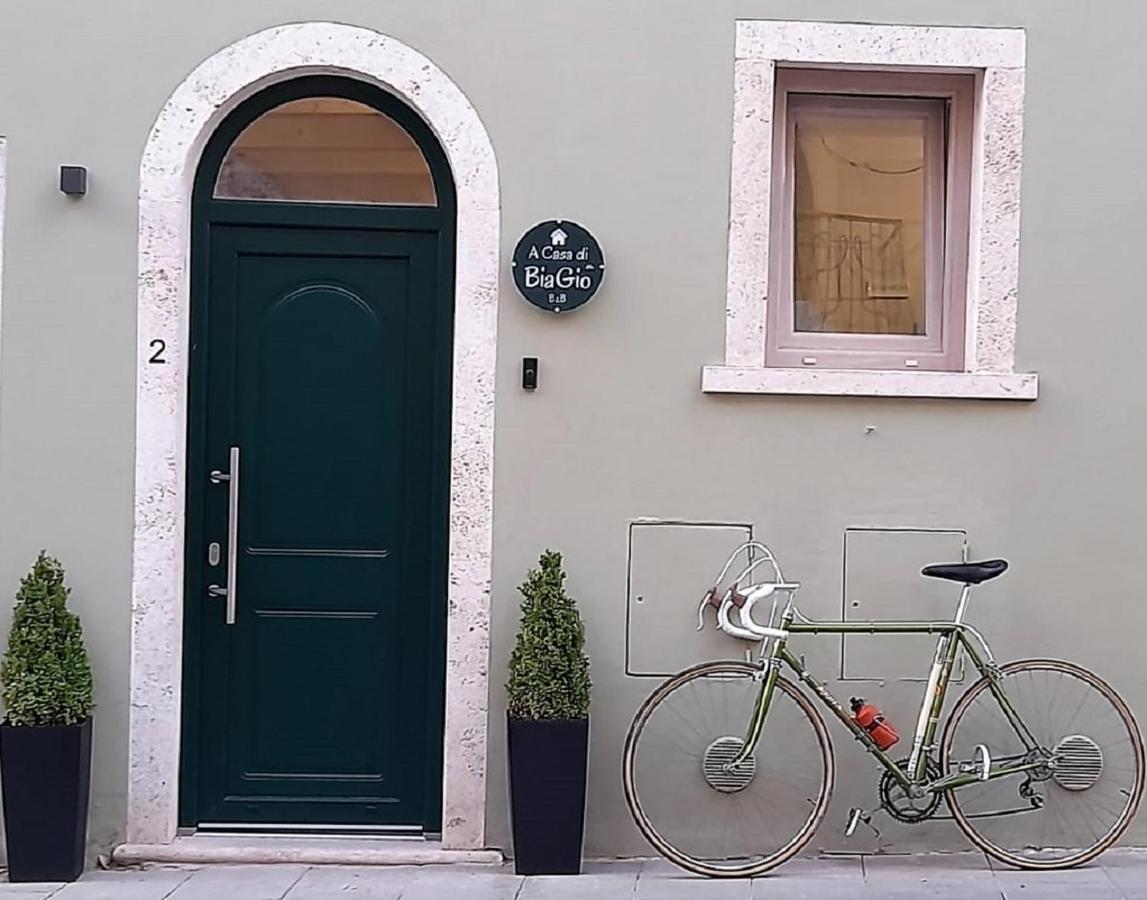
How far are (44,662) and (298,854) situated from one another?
1.17 meters

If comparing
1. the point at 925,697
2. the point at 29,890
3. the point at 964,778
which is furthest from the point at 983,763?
the point at 29,890

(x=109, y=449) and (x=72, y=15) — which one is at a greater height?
(x=72, y=15)

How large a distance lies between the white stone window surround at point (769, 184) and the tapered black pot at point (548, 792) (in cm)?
139

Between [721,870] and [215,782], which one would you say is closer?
[721,870]

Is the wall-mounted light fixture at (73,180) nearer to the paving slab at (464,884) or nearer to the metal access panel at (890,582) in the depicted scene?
the paving slab at (464,884)

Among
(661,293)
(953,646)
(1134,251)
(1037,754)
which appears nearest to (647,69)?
(661,293)

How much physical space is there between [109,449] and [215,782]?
1.33 metres

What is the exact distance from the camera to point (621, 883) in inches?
222

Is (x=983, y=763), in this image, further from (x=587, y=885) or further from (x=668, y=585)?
(x=587, y=885)

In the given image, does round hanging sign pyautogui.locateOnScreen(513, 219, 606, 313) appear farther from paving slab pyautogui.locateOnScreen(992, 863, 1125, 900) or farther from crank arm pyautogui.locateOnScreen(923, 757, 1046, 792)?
paving slab pyautogui.locateOnScreen(992, 863, 1125, 900)

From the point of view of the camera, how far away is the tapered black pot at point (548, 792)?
5.57 metres

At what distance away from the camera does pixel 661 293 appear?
19.4 feet

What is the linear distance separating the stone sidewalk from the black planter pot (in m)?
0.08

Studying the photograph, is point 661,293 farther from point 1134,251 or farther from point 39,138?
point 39,138
